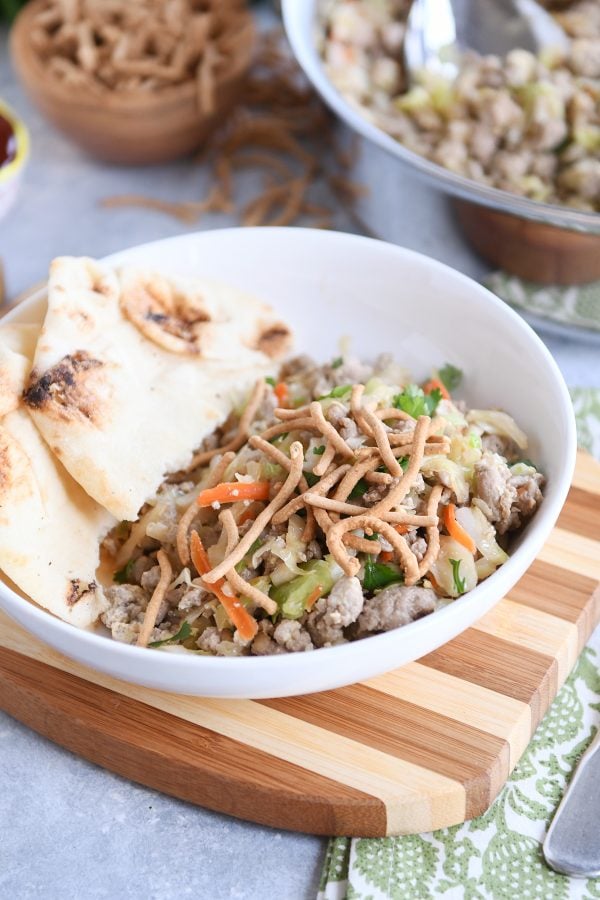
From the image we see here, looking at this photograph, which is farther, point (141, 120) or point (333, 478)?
point (141, 120)

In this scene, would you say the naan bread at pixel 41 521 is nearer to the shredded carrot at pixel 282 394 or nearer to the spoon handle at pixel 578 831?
the shredded carrot at pixel 282 394

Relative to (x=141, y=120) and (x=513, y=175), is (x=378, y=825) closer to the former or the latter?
(x=513, y=175)

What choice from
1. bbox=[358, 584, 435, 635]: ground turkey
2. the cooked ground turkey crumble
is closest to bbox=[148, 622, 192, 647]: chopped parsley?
bbox=[358, 584, 435, 635]: ground turkey

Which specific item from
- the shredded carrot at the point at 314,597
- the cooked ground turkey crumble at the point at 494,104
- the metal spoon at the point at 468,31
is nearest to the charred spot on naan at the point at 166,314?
the shredded carrot at the point at 314,597

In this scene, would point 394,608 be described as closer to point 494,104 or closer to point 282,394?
point 282,394

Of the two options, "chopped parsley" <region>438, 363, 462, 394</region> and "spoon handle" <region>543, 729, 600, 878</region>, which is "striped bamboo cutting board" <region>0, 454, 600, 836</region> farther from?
"chopped parsley" <region>438, 363, 462, 394</region>

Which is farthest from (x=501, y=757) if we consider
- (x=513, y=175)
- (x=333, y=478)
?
(x=513, y=175)
